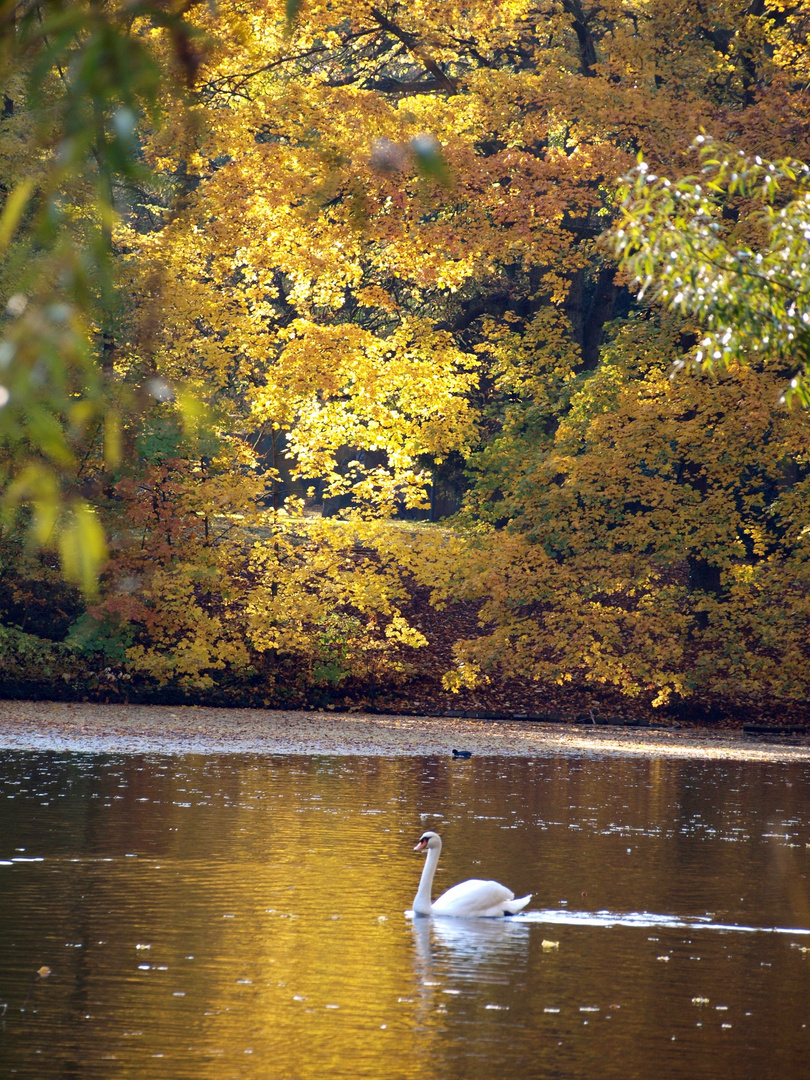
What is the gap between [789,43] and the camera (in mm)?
23891

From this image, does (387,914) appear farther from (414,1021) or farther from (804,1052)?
(804,1052)

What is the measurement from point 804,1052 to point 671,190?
5.05m

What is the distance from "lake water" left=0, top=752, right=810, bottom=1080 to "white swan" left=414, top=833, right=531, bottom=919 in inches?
3.9

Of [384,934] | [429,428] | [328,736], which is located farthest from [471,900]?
[429,428]

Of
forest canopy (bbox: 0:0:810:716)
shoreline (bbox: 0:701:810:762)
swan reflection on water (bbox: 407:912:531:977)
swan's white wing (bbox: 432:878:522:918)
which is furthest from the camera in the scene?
forest canopy (bbox: 0:0:810:716)

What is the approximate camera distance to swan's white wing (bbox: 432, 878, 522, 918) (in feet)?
30.5

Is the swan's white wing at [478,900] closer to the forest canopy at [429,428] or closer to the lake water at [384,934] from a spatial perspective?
the lake water at [384,934]

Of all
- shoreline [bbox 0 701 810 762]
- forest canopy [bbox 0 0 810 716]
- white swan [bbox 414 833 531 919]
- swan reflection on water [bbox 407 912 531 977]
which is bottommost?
swan reflection on water [bbox 407 912 531 977]

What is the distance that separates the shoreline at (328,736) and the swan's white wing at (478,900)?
8.55m

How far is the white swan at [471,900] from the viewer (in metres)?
9.31

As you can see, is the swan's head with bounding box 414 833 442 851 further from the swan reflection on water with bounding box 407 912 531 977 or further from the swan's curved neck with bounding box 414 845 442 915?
the swan reflection on water with bounding box 407 912 531 977

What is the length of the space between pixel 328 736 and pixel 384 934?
1108cm

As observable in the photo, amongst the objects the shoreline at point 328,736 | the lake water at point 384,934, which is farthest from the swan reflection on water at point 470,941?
the shoreline at point 328,736

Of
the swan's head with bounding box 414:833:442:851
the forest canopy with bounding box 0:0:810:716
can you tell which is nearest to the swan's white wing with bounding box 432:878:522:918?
the swan's head with bounding box 414:833:442:851
